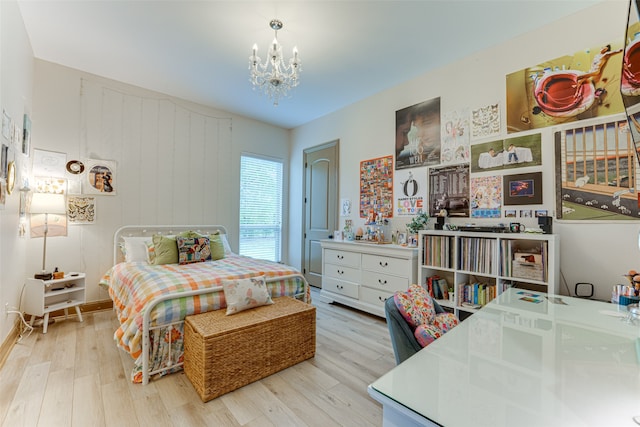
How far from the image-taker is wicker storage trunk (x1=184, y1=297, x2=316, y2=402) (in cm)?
185

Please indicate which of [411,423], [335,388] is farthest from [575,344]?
[335,388]

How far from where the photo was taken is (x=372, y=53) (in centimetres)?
290

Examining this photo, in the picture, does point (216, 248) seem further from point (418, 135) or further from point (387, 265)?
point (418, 135)

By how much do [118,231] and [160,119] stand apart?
1625 millimetres

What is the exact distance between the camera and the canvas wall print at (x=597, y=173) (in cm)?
207

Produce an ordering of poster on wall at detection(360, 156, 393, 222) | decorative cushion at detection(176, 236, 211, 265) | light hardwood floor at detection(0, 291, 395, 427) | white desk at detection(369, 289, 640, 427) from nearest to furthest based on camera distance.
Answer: white desk at detection(369, 289, 640, 427) < light hardwood floor at detection(0, 291, 395, 427) < decorative cushion at detection(176, 236, 211, 265) < poster on wall at detection(360, 156, 393, 222)

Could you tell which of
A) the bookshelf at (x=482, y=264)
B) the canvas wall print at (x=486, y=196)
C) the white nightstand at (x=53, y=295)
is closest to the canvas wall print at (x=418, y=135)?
the canvas wall print at (x=486, y=196)

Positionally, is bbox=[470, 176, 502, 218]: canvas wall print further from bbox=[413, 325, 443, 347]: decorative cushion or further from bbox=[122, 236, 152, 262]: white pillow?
bbox=[122, 236, 152, 262]: white pillow

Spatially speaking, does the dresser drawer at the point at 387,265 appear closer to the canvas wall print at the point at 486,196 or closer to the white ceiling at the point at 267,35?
the canvas wall print at the point at 486,196

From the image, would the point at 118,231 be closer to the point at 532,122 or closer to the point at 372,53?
the point at 372,53

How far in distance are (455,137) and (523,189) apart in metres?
0.87

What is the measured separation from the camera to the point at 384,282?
10.6 feet

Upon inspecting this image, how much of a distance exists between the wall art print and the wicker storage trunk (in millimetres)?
2359

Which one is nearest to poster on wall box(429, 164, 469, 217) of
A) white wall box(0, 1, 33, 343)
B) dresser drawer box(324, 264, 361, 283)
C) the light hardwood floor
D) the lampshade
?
dresser drawer box(324, 264, 361, 283)
